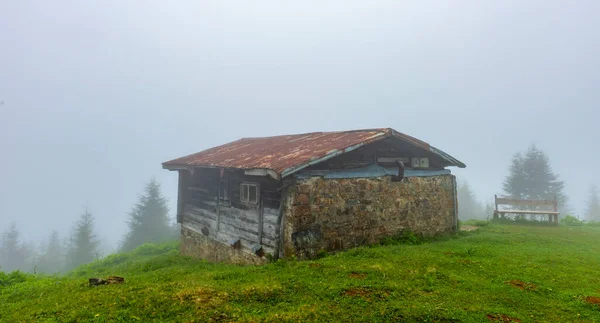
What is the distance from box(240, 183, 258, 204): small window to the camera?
11094 millimetres

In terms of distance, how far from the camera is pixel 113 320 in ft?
17.4

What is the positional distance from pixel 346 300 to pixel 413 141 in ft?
25.1

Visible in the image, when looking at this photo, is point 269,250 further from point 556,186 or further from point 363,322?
point 556,186

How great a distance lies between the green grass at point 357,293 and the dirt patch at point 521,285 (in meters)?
0.02

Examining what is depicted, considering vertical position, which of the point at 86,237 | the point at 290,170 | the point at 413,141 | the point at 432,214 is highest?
the point at 413,141

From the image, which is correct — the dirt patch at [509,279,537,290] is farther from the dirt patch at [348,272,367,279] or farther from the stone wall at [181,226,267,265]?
the stone wall at [181,226,267,265]

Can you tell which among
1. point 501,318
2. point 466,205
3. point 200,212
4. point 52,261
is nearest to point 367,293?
point 501,318

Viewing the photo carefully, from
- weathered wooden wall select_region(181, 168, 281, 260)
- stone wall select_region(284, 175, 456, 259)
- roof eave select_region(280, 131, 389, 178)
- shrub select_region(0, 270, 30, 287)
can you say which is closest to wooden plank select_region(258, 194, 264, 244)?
weathered wooden wall select_region(181, 168, 281, 260)

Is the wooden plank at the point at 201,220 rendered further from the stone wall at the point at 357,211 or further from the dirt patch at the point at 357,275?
the dirt patch at the point at 357,275

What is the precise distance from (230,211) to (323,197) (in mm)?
4272

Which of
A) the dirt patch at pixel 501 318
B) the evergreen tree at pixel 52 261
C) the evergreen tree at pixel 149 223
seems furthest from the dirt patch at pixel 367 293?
the evergreen tree at pixel 52 261

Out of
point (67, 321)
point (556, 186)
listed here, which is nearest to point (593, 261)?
point (67, 321)

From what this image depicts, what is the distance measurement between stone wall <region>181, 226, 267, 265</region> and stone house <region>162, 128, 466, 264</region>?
43 mm

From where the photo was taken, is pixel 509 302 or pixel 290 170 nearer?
pixel 509 302
